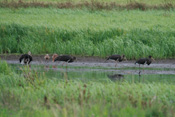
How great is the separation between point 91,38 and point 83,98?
11982mm

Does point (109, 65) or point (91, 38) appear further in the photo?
point (91, 38)

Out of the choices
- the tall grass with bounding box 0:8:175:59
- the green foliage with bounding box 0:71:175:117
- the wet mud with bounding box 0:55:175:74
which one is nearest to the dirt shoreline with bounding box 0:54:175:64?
the wet mud with bounding box 0:55:175:74

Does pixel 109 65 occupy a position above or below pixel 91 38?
below

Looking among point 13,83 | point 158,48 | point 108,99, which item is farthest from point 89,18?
point 108,99

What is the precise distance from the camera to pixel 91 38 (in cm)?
2112

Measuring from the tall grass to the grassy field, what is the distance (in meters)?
8.91

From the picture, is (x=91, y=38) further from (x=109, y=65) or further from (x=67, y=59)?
(x=67, y=59)

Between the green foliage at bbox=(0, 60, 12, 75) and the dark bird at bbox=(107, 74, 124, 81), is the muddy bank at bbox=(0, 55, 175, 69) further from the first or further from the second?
the green foliage at bbox=(0, 60, 12, 75)

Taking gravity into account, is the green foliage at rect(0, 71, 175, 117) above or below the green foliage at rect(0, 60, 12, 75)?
below

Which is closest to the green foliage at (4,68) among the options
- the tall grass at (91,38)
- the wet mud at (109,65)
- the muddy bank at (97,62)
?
the wet mud at (109,65)

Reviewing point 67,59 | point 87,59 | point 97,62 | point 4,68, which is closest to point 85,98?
point 4,68

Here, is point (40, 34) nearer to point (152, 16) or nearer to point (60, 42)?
point (60, 42)

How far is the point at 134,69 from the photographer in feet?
57.2

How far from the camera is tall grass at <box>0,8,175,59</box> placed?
1994 cm
